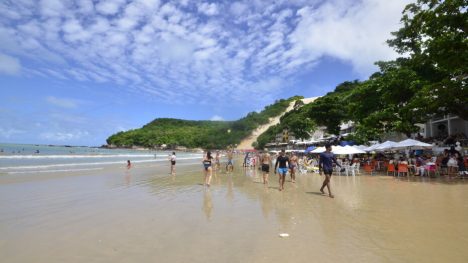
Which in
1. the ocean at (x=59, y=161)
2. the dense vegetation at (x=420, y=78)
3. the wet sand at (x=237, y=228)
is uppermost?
the dense vegetation at (x=420, y=78)

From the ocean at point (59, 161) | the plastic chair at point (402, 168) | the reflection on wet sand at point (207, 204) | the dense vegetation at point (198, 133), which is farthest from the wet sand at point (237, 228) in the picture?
the dense vegetation at point (198, 133)

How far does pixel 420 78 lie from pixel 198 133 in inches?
5406

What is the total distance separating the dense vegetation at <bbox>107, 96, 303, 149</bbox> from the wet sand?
116405mm

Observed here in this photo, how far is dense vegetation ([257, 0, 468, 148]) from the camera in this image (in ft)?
47.7

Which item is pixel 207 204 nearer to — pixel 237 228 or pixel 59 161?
pixel 237 228

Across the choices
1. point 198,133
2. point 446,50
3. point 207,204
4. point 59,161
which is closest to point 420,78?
point 446,50

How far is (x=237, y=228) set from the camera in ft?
20.8

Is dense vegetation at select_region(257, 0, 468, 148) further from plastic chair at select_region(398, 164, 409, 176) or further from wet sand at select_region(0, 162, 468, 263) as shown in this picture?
wet sand at select_region(0, 162, 468, 263)

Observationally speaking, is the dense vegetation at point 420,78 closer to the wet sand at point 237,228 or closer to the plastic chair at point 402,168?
the plastic chair at point 402,168

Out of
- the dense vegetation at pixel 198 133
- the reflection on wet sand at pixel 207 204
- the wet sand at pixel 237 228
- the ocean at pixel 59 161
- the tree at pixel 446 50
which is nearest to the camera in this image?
the wet sand at pixel 237 228

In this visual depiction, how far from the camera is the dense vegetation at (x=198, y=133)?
138363 mm

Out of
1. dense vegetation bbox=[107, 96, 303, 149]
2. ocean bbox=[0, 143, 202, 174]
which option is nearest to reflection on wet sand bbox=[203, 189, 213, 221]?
ocean bbox=[0, 143, 202, 174]

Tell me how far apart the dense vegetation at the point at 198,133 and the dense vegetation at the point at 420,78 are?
3955 inches

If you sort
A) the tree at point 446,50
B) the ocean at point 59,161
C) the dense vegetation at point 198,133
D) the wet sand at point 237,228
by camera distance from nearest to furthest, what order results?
the wet sand at point 237,228 < the tree at point 446,50 < the ocean at point 59,161 < the dense vegetation at point 198,133
